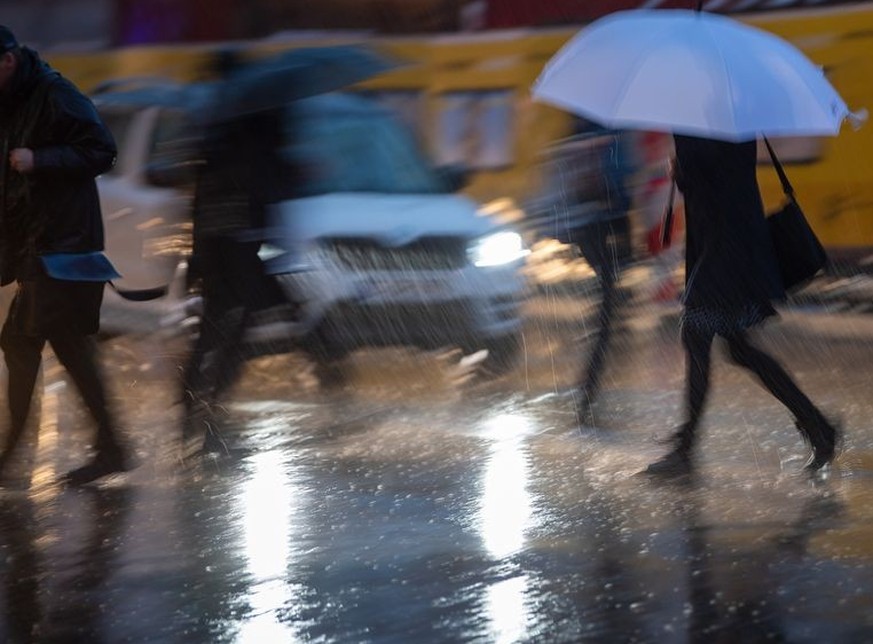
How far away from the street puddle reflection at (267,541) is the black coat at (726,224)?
68.4 inches

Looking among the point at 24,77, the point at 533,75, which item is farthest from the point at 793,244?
the point at 533,75

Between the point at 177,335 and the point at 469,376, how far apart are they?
2.24 meters

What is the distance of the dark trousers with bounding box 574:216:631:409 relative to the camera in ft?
25.8

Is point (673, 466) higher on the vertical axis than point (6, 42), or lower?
lower

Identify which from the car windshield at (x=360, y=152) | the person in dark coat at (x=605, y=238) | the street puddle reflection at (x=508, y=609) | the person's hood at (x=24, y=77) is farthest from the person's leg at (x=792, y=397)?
the car windshield at (x=360, y=152)

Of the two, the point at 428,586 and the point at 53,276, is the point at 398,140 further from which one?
the point at 428,586

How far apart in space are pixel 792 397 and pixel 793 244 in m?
0.57

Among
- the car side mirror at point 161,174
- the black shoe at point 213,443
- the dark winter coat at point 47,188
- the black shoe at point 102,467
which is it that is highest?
the dark winter coat at point 47,188

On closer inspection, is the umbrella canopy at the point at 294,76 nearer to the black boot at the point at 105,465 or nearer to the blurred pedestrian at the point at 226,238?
the blurred pedestrian at the point at 226,238

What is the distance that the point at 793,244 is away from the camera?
639 centimetres

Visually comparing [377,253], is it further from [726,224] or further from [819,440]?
[819,440]

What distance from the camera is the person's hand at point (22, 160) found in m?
6.22

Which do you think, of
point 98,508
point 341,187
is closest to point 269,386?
point 341,187

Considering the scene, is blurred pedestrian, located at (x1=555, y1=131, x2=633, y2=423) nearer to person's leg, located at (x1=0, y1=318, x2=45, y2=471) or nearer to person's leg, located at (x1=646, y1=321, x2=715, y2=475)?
person's leg, located at (x1=646, y1=321, x2=715, y2=475)
